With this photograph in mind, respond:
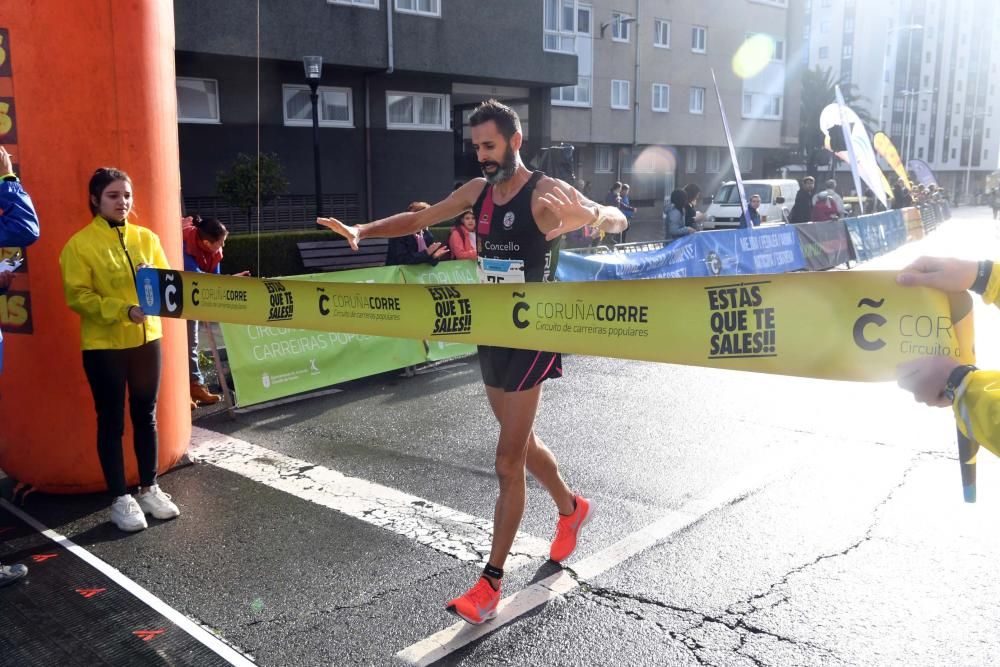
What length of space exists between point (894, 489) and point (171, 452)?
15.7 feet

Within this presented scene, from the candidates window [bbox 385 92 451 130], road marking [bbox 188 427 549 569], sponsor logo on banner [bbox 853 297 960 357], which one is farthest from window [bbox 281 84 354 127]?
sponsor logo on banner [bbox 853 297 960 357]

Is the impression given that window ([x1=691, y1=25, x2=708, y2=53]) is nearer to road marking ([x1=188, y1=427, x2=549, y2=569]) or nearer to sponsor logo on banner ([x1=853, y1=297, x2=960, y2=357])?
road marking ([x1=188, y1=427, x2=549, y2=569])

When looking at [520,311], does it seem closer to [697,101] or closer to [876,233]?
[876,233]

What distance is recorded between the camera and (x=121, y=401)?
471 centimetres

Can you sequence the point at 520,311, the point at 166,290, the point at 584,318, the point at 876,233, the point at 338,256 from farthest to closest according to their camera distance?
the point at 876,233
the point at 338,256
the point at 166,290
the point at 520,311
the point at 584,318

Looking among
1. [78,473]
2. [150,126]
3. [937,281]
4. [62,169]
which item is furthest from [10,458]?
[937,281]

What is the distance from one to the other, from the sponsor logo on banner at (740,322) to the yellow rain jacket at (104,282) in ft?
10.7

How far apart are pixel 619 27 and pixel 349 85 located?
18.4m

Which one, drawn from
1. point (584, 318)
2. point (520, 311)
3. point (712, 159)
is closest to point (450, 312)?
point (520, 311)

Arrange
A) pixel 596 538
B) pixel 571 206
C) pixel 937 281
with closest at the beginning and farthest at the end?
pixel 937 281
pixel 571 206
pixel 596 538

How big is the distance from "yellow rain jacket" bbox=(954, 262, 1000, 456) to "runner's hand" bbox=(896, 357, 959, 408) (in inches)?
2.8

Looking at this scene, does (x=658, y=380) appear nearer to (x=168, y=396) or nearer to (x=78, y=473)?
(x=168, y=396)

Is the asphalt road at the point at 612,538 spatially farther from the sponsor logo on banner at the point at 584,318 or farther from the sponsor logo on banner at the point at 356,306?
the sponsor logo on banner at the point at 356,306

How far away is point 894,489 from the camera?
521 centimetres
